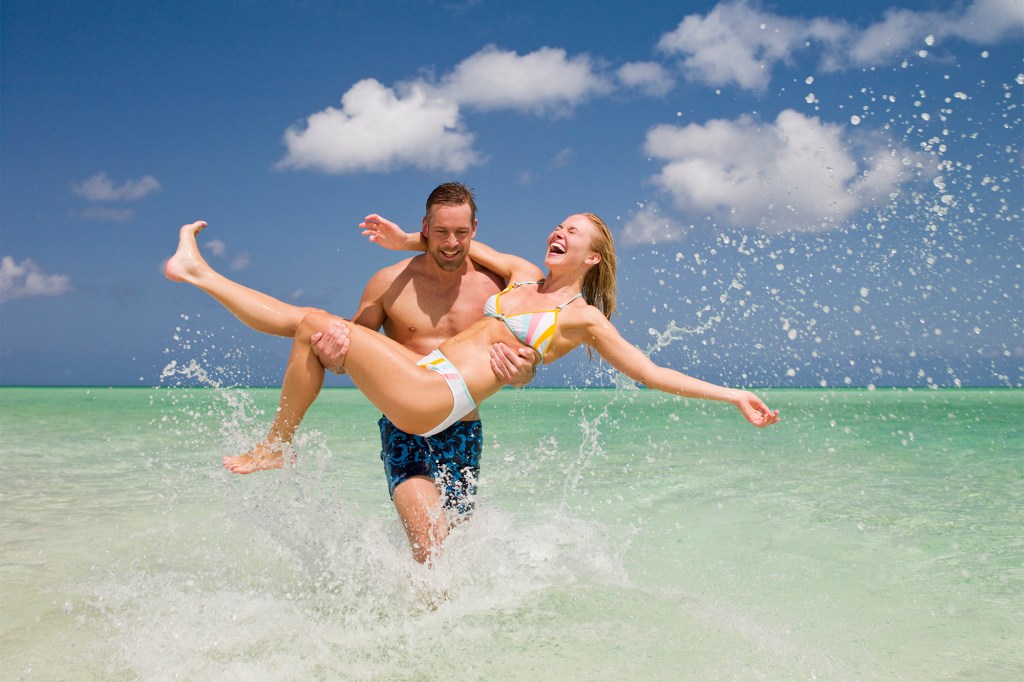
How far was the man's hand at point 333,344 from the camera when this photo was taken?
3877 mm

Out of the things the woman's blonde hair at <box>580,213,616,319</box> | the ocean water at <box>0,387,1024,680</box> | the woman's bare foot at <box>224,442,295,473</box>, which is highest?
the woman's blonde hair at <box>580,213,616,319</box>

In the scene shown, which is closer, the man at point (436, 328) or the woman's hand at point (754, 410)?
the woman's hand at point (754, 410)

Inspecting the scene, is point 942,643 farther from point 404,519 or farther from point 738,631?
point 404,519

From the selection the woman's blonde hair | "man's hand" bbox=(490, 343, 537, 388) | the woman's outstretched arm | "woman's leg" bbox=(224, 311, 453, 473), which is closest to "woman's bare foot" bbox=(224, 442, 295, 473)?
"woman's leg" bbox=(224, 311, 453, 473)

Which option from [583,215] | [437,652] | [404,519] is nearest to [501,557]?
[404,519]

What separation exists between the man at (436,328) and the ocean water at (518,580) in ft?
0.84

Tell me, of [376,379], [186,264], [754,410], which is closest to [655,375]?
[754,410]

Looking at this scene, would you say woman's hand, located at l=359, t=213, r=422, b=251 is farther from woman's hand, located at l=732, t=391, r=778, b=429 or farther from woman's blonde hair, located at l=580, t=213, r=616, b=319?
woman's hand, located at l=732, t=391, r=778, b=429

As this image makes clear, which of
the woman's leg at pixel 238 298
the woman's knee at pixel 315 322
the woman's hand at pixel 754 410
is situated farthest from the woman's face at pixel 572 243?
the woman's leg at pixel 238 298

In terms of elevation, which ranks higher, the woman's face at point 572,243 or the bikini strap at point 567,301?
the woman's face at point 572,243

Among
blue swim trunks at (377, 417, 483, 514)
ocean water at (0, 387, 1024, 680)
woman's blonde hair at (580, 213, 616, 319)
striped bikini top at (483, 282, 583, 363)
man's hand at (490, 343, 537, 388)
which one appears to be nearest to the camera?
ocean water at (0, 387, 1024, 680)

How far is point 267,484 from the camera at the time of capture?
17.7 feet

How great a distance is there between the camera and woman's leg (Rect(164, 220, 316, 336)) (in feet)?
13.1

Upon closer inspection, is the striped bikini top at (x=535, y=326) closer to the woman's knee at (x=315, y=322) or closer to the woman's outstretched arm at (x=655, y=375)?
the woman's outstretched arm at (x=655, y=375)
